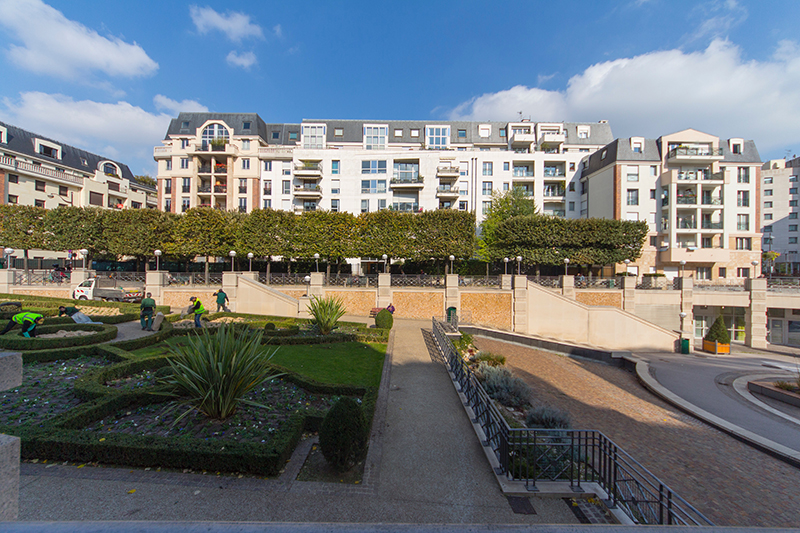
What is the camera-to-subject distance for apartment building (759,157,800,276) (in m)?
52.7

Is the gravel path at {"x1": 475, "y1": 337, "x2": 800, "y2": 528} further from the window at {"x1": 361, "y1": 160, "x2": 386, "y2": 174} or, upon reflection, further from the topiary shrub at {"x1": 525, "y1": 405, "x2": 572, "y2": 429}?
the window at {"x1": 361, "y1": 160, "x2": 386, "y2": 174}

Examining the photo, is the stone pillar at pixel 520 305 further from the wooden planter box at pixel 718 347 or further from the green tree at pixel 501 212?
the wooden planter box at pixel 718 347

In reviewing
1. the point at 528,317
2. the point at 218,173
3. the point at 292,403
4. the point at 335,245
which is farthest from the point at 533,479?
the point at 218,173

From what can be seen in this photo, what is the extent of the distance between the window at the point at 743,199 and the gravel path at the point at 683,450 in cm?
3449

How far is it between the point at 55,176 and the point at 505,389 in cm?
5151

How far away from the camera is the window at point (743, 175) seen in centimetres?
3562

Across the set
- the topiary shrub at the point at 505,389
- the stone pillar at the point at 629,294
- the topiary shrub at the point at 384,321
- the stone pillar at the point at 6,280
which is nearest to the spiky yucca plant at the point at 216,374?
the topiary shrub at the point at 505,389

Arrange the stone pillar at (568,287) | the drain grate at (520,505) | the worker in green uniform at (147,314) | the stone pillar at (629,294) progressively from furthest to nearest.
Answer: the stone pillar at (629,294)
the stone pillar at (568,287)
the worker in green uniform at (147,314)
the drain grate at (520,505)

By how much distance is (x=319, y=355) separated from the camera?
38.8 ft

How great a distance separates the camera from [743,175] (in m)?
35.7

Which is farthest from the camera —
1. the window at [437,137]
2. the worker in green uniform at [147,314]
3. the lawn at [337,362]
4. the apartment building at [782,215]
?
the apartment building at [782,215]

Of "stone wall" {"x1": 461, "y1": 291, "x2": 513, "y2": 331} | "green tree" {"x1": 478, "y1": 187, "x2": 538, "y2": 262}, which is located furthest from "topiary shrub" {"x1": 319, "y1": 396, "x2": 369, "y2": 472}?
"green tree" {"x1": 478, "y1": 187, "x2": 538, "y2": 262}

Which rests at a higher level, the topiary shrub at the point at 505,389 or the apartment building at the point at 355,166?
the apartment building at the point at 355,166

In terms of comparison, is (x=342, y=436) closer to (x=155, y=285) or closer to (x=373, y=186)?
(x=155, y=285)
